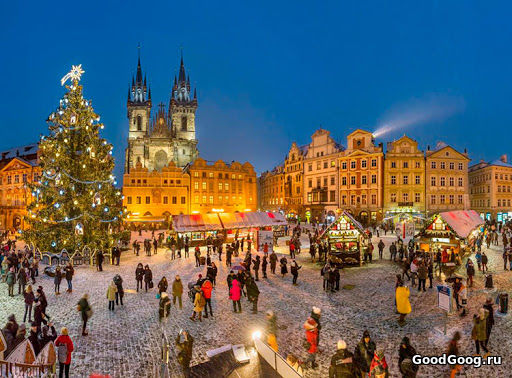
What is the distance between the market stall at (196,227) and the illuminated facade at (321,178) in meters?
25.4

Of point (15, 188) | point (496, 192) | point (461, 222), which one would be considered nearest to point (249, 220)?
point (461, 222)

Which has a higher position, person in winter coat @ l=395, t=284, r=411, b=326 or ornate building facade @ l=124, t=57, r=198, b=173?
ornate building facade @ l=124, t=57, r=198, b=173

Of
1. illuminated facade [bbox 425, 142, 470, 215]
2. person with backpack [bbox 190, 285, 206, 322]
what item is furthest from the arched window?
person with backpack [bbox 190, 285, 206, 322]

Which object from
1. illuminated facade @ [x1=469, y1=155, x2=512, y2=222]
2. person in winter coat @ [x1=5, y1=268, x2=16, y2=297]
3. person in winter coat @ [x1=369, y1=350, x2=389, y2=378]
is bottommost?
person in winter coat @ [x1=5, y1=268, x2=16, y2=297]

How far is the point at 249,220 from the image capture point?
33.6 metres

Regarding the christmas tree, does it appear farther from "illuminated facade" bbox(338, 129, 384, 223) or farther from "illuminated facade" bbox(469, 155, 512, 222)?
"illuminated facade" bbox(469, 155, 512, 222)

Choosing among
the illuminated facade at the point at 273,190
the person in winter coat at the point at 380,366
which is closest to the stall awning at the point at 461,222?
the person in winter coat at the point at 380,366

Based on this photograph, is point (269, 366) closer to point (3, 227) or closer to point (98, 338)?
point (98, 338)

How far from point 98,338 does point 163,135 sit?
227 feet

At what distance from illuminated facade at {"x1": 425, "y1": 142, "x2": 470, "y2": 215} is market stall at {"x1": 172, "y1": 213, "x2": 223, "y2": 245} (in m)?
34.1

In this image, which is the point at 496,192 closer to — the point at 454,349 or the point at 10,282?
the point at 454,349

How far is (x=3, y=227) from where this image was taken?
48.5 meters

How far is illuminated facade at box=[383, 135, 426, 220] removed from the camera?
155 feet

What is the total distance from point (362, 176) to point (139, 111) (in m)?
59.1
